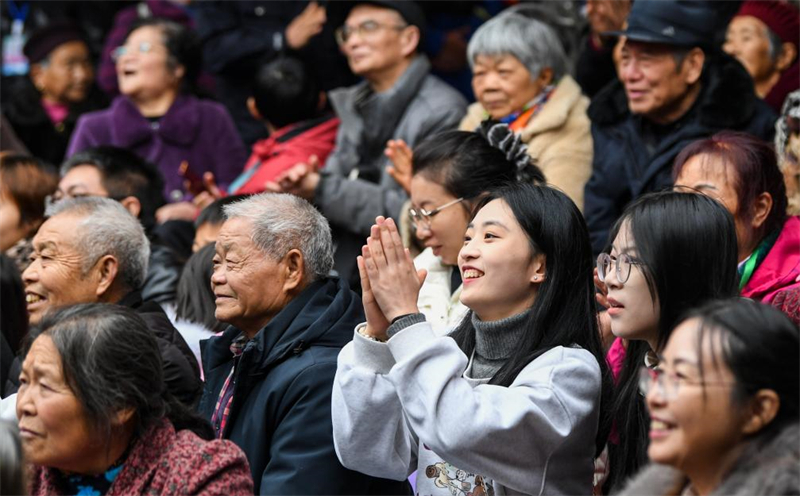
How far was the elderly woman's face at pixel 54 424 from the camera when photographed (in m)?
3.73

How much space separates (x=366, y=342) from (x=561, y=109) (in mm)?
2859

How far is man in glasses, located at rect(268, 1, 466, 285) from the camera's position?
6609 mm

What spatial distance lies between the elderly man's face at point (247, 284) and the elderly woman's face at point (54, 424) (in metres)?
0.87

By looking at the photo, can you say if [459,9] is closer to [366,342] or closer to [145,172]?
[145,172]

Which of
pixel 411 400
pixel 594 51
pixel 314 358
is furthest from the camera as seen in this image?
pixel 594 51

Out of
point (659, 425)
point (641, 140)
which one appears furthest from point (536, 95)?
point (659, 425)

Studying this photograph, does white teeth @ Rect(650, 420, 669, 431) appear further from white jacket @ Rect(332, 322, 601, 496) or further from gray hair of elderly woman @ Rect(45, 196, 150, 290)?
gray hair of elderly woman @ Rect(45, 196, 150, 290)

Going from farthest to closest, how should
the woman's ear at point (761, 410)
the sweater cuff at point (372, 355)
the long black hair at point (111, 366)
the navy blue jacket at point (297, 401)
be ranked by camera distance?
the navy blue jacket at point (297, 401) → the sweater cuff at point (372, 355) → the long black hair at point (111, 366) → the woman's ear at point (761, 410)

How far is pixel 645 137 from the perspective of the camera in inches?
242

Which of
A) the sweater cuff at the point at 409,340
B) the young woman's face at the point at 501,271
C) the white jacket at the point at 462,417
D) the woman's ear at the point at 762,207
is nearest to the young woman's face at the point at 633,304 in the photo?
the white jacket at the point at 462,417

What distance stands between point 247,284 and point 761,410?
6.95 feet

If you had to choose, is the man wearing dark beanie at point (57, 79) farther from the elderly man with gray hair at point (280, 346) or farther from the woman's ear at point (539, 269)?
the woman's ear at point (539, 269)

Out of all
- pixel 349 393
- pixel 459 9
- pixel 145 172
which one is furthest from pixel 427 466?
pixel 459 9

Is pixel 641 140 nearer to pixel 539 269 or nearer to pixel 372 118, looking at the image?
pixel 372 118
